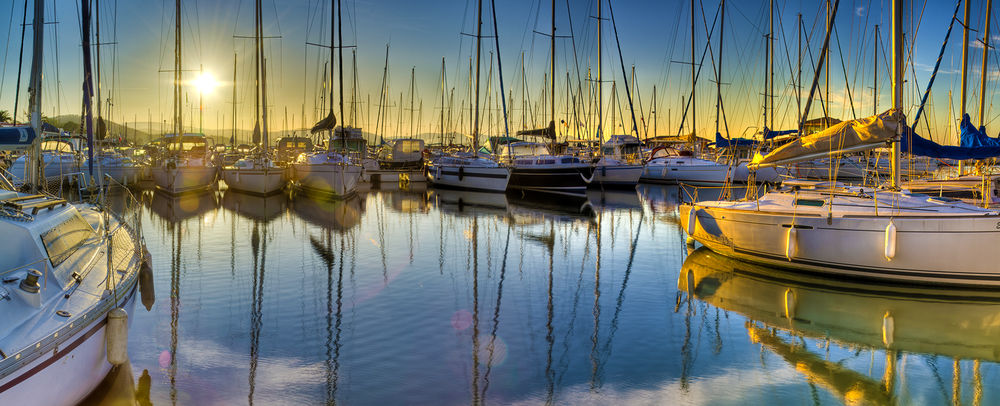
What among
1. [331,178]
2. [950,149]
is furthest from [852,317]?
[331,178]

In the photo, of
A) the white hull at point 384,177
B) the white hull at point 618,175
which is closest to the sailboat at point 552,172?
the white hull at point 618,175

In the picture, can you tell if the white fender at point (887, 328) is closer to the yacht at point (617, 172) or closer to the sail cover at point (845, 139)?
the sail cover at point (845, 139)

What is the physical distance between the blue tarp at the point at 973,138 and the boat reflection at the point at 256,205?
2123cm

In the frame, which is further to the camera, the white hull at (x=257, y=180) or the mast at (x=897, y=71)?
the white hull at (x=257, y=180)

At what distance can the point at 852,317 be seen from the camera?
10484 millimetres

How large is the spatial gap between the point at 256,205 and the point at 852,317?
24.3m

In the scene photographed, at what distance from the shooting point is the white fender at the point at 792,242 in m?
13.2

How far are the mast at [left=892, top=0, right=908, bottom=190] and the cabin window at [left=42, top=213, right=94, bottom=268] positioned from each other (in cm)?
1431

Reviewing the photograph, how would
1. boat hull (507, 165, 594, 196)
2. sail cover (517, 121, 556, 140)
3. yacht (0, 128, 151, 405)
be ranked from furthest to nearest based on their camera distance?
1. sail cover (517, 121, 556, 140)
2. boat hull (507, 165, 594, 196)
3. yacht (0, 128, 151, 405)

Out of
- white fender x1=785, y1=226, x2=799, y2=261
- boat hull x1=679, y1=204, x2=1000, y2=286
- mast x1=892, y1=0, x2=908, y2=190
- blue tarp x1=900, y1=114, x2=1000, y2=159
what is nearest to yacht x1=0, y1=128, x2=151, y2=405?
white fender x1=785, y1=226, x2=799, y2=261

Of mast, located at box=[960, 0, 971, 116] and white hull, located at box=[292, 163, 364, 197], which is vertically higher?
mast, located at box=[960, 0, 971, 116]

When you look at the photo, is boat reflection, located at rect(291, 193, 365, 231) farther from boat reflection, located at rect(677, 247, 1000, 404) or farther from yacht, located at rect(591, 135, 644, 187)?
yacht, located at rect(591, 135, 644, 187)

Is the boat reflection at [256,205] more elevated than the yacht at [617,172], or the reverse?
the yacht at [617,172]

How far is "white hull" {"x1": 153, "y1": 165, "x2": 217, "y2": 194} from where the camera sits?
31.5m
